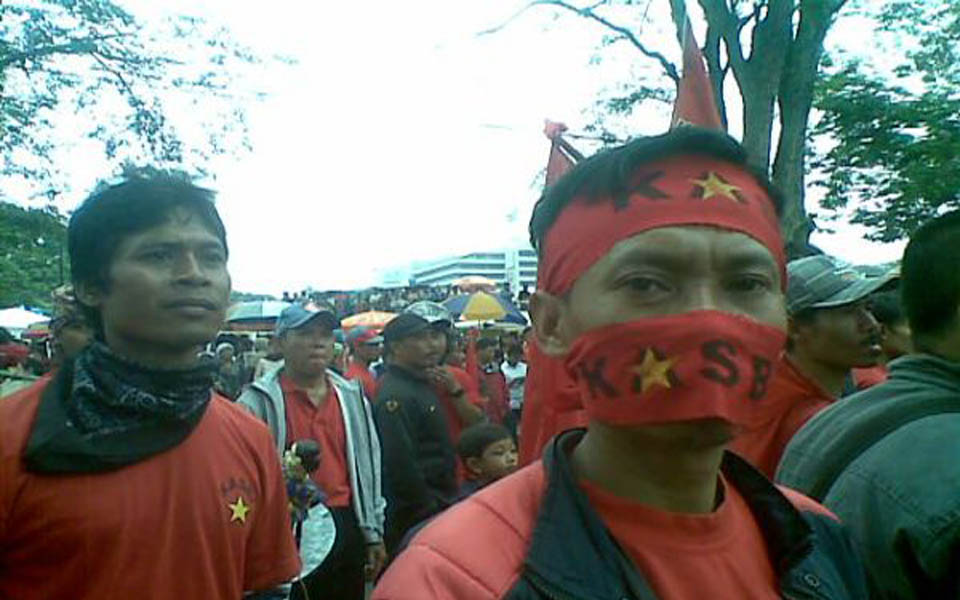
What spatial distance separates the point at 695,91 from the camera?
10.5 ft

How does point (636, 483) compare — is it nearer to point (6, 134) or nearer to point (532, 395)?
point (532, 395)

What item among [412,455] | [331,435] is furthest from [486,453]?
[331,435]

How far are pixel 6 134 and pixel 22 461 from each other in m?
12.8

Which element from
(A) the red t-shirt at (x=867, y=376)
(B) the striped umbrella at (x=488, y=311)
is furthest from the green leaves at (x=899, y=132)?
(A) the red t-shirt at (x=867, y=376)

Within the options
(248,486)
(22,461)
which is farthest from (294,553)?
(22,461)

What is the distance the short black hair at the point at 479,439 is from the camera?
5.11m

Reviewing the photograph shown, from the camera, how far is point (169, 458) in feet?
8.30

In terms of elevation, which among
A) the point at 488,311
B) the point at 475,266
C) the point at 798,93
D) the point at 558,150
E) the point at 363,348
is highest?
the point at 798,93

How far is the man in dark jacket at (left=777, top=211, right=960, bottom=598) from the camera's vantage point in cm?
203

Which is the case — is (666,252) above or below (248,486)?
above

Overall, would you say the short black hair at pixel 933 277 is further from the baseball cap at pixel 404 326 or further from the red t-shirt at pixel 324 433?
the baseball cap at pixel 404 326

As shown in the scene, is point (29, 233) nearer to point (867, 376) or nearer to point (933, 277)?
point (867, 376)

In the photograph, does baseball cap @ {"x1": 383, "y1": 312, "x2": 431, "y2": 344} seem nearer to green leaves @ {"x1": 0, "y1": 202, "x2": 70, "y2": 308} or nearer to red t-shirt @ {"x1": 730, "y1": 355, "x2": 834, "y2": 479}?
red t-shirt @ {"x1": 730, "y1": 355, "x2": 834, "y2": 479}

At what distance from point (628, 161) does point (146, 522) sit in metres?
1.52
